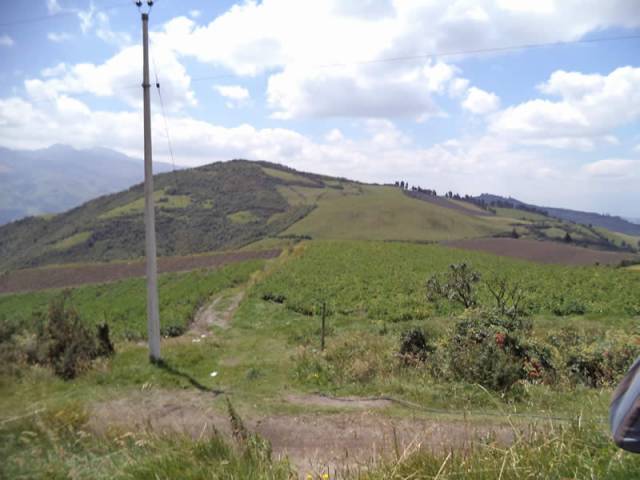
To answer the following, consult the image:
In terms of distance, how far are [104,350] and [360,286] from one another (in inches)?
555

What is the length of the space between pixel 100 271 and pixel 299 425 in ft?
158

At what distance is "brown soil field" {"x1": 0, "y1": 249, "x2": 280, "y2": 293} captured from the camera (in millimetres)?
43719

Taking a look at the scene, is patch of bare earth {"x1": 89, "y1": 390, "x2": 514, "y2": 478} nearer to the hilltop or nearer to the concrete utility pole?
the concrete utility pole

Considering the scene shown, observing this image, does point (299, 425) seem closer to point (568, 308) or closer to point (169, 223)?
point (568, 308)

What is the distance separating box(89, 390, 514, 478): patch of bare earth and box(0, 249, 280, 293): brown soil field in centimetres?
3351

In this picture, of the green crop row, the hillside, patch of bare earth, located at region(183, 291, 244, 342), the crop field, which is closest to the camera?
patch of bare earth, located at region(183, 291, 244, 342)

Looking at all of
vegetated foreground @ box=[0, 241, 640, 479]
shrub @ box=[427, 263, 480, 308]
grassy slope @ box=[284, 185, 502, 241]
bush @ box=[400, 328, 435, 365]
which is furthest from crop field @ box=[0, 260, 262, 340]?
grassy slope @ box=[284, 185, 502, 241]

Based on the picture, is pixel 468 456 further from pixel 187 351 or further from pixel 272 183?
pixel 272 183

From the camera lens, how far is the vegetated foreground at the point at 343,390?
10.3ft

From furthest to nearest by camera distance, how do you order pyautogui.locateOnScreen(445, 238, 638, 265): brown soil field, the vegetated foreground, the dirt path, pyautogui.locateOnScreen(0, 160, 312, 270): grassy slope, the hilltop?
pyautogui.locateOnScreen(0, 160, 312, 270): grassy slope, the hilltop, pyautogui.locateOnScreen(445, 238, 638, 265): brown soil field, the dirt path, the vegetated foreground

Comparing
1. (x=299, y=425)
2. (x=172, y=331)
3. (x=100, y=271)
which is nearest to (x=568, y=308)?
(x=299, y=425)

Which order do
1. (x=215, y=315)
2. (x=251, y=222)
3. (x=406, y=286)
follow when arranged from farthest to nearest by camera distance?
(x=251, y=222) → (x=406, y=286) → (x=215, y=315)

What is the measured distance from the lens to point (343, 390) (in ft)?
28.6

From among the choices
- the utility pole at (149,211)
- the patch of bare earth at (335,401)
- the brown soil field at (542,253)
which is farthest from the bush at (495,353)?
the brown soil field at (542,253)
